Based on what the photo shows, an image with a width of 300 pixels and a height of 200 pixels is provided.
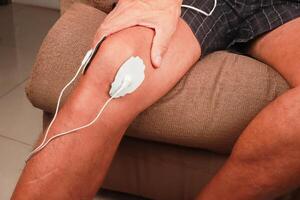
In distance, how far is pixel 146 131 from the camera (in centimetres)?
80

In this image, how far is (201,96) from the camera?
2.56ft

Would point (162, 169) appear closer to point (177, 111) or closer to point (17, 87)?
point (177, 111)

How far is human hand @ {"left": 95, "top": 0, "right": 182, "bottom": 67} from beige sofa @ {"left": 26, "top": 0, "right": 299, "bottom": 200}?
0.33 feet

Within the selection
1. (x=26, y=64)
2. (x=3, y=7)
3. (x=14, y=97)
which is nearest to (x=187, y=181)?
(x=14, y=97)

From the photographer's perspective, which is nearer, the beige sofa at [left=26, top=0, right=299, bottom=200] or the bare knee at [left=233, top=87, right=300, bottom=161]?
the bare knee at [left=233, top=87, right=300, bottom=161]

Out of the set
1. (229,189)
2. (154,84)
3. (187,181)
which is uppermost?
(154,84)

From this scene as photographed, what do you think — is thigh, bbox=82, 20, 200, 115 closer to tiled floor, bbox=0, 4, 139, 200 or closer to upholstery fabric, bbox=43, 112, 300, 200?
upholstery fabric, bbox=43, 112, 300, 200

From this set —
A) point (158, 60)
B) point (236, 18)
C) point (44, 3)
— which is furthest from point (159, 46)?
point (44, 3)

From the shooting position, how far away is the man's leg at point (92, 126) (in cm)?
66

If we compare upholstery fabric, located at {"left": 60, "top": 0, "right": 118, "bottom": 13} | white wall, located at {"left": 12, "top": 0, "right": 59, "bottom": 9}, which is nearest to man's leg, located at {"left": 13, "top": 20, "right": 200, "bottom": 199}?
upholstery fabric, located at {"left": 60, "top": 0, "right": 118, "bottom": 13}

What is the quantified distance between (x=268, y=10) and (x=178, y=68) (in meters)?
0.26

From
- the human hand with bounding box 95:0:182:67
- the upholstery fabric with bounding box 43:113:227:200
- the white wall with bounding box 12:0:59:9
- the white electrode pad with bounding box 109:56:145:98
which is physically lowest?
the white wall with bounding box 12:0:59:9

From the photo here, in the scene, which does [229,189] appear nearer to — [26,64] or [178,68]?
[178,68]

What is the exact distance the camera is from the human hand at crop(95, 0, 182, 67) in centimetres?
74
